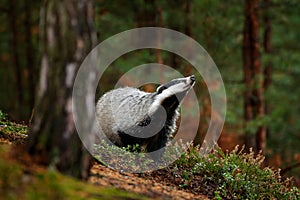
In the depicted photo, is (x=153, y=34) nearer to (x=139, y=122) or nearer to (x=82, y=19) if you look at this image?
(x=139, y=122)

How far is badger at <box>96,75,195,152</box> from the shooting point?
6957 millimetres

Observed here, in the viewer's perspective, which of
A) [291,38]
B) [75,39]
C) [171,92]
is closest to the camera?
[75,39]

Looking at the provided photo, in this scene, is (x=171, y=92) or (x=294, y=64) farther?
(x=294, y=64)

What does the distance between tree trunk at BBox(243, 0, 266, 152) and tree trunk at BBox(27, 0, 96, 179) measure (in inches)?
434

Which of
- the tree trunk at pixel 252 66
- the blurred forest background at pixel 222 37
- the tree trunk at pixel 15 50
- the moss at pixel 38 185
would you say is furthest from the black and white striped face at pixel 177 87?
the tree trunk at pixel 15 50

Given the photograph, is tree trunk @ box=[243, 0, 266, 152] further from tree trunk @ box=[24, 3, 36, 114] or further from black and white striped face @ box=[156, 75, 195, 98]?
black and white striped face @ box=[156, 75, 195, 98]

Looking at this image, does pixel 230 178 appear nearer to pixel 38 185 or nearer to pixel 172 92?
pixel 172 92

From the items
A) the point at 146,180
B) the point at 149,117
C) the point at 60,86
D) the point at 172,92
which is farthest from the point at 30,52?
the point at 60,86

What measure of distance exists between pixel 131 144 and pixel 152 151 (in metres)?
0.31

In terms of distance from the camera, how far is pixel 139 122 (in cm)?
696

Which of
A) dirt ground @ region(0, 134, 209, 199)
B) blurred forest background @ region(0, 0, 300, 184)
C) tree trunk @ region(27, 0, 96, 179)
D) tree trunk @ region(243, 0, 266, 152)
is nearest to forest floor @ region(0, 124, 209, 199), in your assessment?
dirt ground @ region(0, 134, 209, 199)

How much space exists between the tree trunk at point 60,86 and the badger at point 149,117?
2.63 m

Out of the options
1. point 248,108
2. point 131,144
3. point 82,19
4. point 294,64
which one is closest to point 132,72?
point 248,108

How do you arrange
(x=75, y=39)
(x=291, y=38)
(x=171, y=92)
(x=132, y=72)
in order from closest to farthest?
(x=75, y=39) → (x=171, y=92) → (x=132, y=72) → (x=291, y=38)
